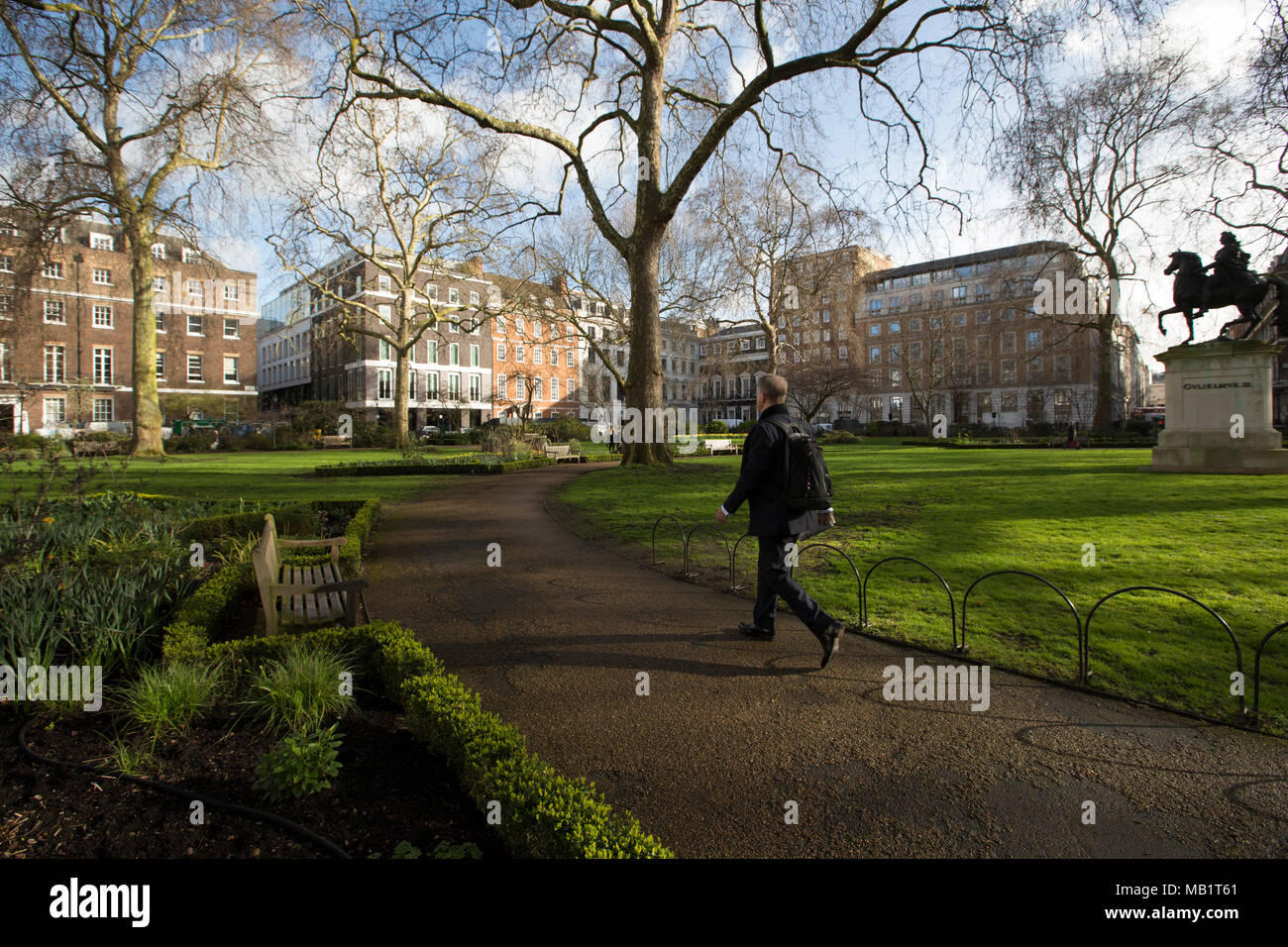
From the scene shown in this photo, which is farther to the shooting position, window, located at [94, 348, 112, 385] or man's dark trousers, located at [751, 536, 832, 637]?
window, located at [94, 348, 112, 385]

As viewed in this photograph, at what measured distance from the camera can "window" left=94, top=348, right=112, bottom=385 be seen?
50.2 m

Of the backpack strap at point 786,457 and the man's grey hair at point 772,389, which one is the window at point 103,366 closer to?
the man's grey hair at point 772,389

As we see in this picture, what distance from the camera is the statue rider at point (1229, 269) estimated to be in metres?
16.3

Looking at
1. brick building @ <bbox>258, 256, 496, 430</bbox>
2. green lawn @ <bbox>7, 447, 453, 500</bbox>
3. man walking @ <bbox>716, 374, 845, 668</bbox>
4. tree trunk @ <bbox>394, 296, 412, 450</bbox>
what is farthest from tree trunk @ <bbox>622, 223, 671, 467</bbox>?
brick building @ <bbox>258, 256, 496, 430</bbox>

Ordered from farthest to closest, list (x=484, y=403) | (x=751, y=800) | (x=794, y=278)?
(x=484, y=403), (x=794, y=278), (x=751, y=800)

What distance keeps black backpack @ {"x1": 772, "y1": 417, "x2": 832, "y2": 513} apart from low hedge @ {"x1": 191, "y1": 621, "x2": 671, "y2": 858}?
2.50 meters

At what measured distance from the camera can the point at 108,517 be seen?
273 inches

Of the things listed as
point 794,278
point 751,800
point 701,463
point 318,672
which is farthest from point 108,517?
point 794,278

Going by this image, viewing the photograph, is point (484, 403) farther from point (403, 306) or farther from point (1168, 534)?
point (1168, 534)

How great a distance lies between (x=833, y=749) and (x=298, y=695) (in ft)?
9.32

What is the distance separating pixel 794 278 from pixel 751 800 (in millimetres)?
33693

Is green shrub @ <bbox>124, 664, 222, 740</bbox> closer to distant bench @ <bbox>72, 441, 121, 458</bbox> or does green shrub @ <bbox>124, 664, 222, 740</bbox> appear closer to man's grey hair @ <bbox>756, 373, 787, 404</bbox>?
man's grey hair @ <bbox>756, 373, 787, 404</bbox>

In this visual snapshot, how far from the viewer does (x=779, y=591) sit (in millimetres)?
4766
